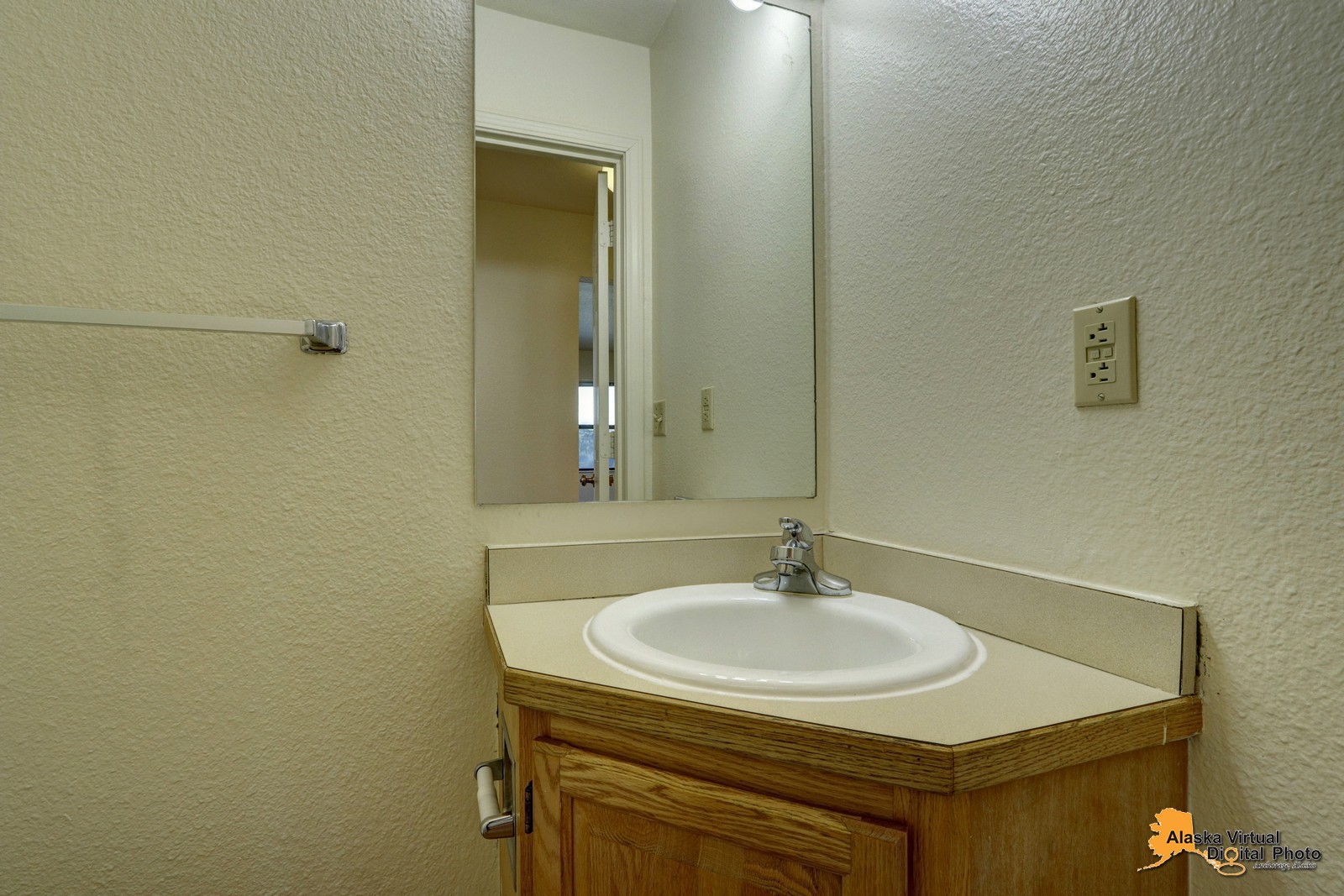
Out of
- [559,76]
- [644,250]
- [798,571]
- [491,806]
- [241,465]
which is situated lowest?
[491,806]

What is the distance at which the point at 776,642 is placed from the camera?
926 mm

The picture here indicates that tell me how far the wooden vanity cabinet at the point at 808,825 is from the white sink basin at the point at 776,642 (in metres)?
0.08

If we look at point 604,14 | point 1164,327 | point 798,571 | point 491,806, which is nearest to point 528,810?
point 491,806

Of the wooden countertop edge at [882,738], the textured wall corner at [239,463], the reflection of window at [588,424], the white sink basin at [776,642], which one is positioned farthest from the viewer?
the reflection of window at [588,424]

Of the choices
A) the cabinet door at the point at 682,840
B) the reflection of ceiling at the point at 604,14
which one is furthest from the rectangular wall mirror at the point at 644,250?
the cabinet door at the point at 682,840

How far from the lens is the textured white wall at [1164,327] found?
514 mm

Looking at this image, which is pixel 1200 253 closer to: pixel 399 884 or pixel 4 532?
pixel 399 884

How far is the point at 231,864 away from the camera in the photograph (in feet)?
2.89

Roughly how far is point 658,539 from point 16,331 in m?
0.89

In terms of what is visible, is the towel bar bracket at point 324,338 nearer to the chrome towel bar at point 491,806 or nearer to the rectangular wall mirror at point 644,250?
the rectangular wall mirror at point 644,250

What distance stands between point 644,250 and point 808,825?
0.89 m

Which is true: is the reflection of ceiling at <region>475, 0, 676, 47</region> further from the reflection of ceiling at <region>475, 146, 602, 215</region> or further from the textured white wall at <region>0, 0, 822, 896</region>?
the reflection of ceiling at <region>475, 146, 602, 215</region>

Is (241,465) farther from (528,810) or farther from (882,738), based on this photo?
(882,738)

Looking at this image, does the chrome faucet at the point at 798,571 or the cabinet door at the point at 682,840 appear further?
the chrome faucet at the point at 798,571
